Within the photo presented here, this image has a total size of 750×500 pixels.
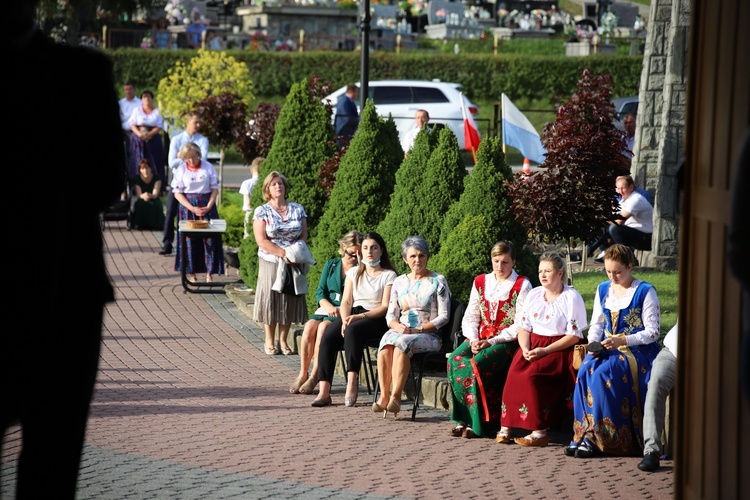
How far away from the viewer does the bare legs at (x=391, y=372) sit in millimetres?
8914

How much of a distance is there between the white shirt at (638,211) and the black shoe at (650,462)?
6254 millimetres

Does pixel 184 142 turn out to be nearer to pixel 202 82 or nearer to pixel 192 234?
pixel 192 234

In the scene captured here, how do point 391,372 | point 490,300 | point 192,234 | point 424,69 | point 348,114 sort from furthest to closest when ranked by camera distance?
point 424,69
point 348,114
point 192,234
point 391,372
point 490,300

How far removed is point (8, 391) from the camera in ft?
9.60

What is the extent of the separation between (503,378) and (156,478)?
271 cm

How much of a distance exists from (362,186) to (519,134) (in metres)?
4.15

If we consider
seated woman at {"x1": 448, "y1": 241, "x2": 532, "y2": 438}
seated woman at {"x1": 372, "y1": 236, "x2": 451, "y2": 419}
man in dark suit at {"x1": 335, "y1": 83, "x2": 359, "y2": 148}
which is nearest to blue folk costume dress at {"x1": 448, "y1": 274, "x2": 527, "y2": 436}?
seated woman at {"x1": 448, "y1": 241, "x2": 532, "y2": 438}

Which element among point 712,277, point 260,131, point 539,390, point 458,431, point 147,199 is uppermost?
point 260,131

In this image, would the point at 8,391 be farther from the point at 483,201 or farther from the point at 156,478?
the point at 483,201

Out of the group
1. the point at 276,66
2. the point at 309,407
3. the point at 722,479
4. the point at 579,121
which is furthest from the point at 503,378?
the point at 276,66

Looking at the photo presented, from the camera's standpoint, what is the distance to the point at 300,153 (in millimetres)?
13070

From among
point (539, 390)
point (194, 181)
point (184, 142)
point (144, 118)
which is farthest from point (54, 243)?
point (144, 118)

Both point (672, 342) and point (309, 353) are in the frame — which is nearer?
point (672, 342)

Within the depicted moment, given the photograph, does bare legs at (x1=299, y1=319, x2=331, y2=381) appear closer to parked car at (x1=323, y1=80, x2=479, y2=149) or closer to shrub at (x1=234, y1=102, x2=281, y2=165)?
shrub at (x1=234, y1=102, x2=281, y2=165)
